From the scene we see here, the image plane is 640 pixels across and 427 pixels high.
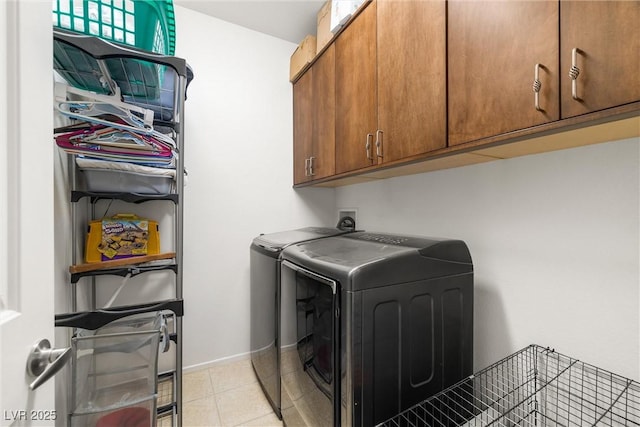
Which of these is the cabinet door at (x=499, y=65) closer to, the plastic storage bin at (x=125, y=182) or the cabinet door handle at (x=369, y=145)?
the cabinet door handle at (x=369, y=145)

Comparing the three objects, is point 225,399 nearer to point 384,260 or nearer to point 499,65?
point 384,260

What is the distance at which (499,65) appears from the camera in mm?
883

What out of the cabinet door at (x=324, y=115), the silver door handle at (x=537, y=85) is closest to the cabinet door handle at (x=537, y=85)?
the silver door handle at (x=537, y=85)

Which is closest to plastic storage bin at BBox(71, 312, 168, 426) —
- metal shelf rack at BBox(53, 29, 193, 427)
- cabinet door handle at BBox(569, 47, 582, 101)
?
metal shelf rack at BBox(53, 29, 193, 427)

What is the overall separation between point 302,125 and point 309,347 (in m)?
1.61

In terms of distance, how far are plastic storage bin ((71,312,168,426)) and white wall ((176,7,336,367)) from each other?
743mm

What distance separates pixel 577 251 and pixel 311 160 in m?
1.52

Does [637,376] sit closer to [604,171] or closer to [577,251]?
[577,251]

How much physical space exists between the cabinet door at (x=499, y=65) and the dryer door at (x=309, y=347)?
0.79 metres

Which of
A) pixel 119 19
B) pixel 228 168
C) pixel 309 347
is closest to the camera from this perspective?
pixel 119 19

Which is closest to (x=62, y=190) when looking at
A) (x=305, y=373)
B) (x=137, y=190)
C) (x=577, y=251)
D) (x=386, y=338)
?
(x=137, y=190)

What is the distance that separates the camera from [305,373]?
117 cm

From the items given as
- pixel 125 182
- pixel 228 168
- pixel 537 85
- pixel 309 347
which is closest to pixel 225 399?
pixel 309 347

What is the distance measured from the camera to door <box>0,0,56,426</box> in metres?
0.46
